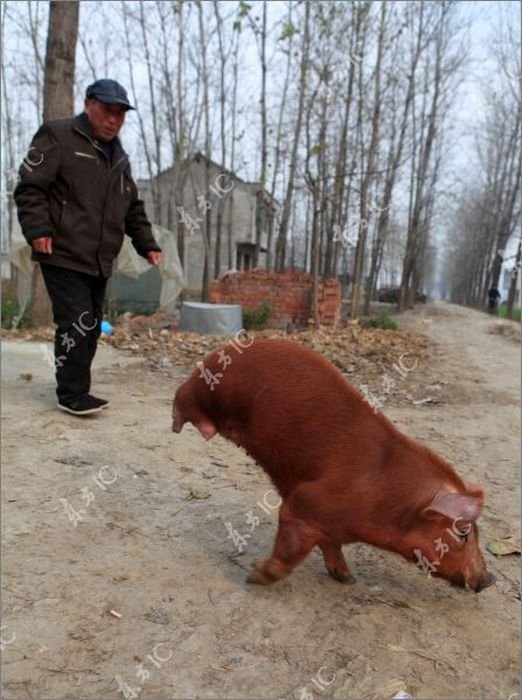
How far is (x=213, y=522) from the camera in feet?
9.11

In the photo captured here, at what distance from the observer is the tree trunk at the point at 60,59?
827 cm

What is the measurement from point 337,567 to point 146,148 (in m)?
22.4

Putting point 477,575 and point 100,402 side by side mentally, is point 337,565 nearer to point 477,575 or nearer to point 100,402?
point 477,575

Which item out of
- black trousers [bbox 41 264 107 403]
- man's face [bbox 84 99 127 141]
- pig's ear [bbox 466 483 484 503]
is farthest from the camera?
black trousers [bbox 41 264 107 403]

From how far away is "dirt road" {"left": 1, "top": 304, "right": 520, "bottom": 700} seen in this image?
5.80 feet

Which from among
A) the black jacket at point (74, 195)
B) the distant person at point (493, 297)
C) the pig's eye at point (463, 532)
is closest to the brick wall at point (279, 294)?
the black jacket at point (74, 195)

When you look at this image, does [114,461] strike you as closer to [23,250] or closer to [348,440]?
[348,440]

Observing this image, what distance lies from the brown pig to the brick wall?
1068 cm

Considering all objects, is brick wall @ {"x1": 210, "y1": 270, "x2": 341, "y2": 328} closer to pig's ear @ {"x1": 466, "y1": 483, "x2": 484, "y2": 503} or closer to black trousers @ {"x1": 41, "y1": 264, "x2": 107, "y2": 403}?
black trousers @ {"x1": 41, "y1": 264, "x2": 107, "y2": 403}

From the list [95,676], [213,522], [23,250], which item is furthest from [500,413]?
[23,250]

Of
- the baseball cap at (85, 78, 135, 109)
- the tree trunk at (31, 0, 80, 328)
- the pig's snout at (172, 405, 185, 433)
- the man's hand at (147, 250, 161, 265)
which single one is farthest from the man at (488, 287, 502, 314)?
the pig's snout at (172, 405, 185, 433)

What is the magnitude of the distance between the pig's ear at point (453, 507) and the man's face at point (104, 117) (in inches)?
120

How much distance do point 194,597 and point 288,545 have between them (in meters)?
0.42

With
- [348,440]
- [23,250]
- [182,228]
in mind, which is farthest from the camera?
[182,228]
